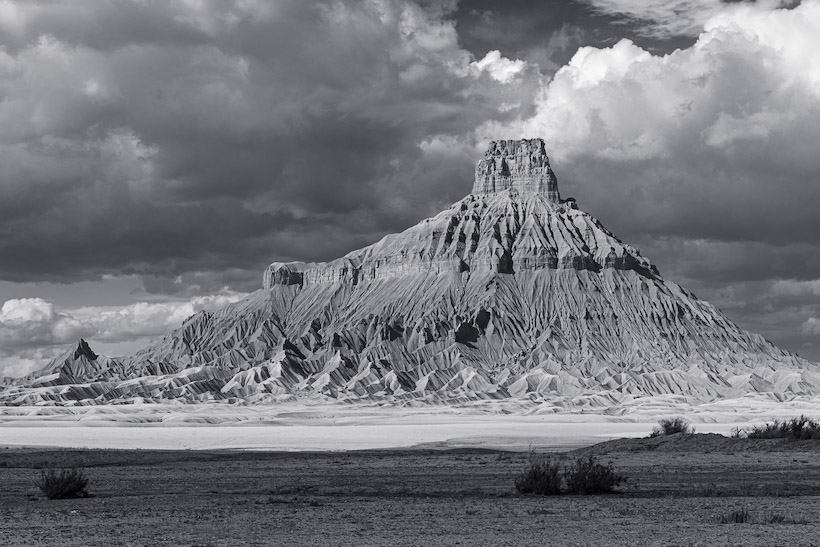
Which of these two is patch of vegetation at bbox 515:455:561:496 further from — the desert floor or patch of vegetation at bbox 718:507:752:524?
patch of vegetation at bbox 718:507:752:524

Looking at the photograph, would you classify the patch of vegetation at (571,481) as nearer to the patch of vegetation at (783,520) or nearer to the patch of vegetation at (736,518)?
the patch of vegetation at (736,518)

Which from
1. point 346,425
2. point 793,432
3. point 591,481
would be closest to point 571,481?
point 591,481

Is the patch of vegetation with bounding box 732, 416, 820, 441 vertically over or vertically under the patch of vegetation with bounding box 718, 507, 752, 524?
over

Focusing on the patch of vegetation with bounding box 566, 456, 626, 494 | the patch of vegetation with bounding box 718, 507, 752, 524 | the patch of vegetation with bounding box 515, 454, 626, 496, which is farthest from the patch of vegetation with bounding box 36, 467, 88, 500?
the patch of vegetation with bounding box 718, 507, 752, 524

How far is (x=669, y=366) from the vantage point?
650 ft

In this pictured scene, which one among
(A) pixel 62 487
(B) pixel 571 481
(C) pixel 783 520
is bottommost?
(C) pixel 783 520

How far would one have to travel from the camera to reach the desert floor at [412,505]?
23984 millimetres

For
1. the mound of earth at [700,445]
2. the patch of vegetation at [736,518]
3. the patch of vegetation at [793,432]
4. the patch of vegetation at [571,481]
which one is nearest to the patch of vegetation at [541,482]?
the patch of vegetation at [571,481]

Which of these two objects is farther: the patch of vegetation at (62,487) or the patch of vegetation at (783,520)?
the patch of vegetation at (62,487)

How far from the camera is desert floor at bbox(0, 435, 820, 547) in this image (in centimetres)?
2398

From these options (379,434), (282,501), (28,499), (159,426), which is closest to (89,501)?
(28,499)

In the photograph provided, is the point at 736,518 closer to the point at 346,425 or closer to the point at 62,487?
the point at 62,487

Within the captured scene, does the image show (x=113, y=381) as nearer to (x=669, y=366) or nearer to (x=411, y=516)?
(x=669, y=366)

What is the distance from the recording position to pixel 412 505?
30.9 m
